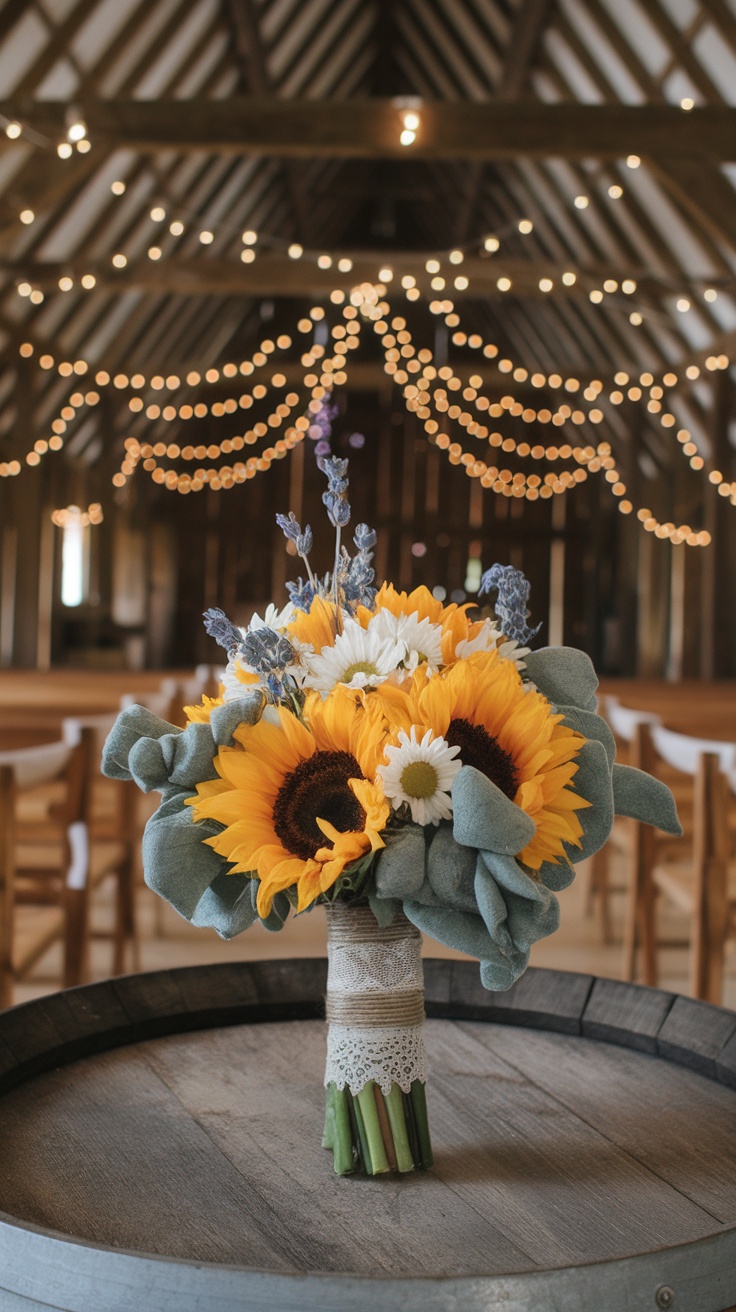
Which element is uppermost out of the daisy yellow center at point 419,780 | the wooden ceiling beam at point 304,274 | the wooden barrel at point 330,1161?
the wooden ceiling beam at point 304,274

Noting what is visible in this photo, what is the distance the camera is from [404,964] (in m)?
0.98

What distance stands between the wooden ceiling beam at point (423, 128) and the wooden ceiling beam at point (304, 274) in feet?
7.01

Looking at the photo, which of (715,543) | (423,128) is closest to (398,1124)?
(423,128)

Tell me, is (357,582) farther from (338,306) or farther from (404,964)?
(338,306)

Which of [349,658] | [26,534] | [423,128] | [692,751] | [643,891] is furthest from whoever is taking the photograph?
[26,534]

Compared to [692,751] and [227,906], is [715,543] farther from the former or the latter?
[227,906]

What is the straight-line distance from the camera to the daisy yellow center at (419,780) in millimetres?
881

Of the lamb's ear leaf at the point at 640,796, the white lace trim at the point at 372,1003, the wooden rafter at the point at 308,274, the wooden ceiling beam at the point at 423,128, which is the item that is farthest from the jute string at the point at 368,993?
the wooden rafter at the point at 308,274

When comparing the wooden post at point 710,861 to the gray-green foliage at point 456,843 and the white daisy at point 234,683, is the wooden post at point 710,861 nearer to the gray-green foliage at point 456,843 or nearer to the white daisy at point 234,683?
the gray-green foliage at point 456,843

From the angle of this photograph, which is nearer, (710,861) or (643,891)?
(710,861)

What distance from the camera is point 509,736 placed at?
912 mm

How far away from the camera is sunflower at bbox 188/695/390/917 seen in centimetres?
88

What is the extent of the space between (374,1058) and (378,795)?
0.24m

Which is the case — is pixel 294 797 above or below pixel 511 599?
below
